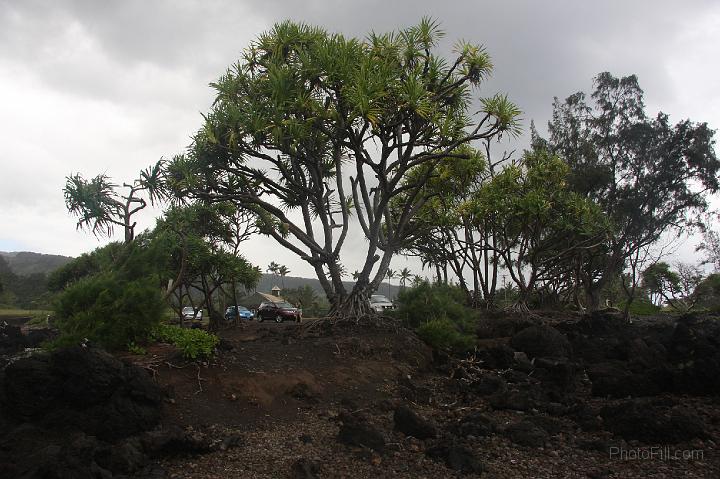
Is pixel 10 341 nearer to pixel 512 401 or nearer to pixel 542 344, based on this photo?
pixel 512 401

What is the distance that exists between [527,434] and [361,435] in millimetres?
1693

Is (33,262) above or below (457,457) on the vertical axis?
above

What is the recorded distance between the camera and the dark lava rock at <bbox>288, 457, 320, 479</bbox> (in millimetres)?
4211

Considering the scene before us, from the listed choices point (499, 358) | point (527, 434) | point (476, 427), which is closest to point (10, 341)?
point (499, 358)

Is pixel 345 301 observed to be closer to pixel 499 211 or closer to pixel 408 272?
pixel 499 211

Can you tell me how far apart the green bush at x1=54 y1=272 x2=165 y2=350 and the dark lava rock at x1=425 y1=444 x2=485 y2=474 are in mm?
3997

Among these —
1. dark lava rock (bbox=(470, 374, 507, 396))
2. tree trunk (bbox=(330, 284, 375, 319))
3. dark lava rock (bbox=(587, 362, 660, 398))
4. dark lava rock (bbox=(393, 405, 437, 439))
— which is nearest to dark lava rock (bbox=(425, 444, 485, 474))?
dark lava rock (bbox=(393, 405, 437, 439))

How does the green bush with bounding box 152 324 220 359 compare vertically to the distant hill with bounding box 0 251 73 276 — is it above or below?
below

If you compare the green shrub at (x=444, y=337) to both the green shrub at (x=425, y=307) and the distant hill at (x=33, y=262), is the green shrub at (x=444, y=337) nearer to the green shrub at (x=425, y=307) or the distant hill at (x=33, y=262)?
the green shrub at (x=425, y=307)

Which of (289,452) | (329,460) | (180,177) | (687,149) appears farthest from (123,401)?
(687,149)

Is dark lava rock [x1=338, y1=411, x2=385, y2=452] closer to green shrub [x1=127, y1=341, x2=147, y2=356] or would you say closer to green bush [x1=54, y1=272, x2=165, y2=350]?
green shrub [x1=127, y1=341, x2=147, y2=356]

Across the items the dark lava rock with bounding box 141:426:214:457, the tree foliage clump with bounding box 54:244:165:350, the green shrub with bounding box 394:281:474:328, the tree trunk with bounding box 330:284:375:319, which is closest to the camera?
the dark lava rock with bounding box 141:426:214:457

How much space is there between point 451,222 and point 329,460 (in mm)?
14827

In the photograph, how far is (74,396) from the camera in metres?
Result: 4.87
